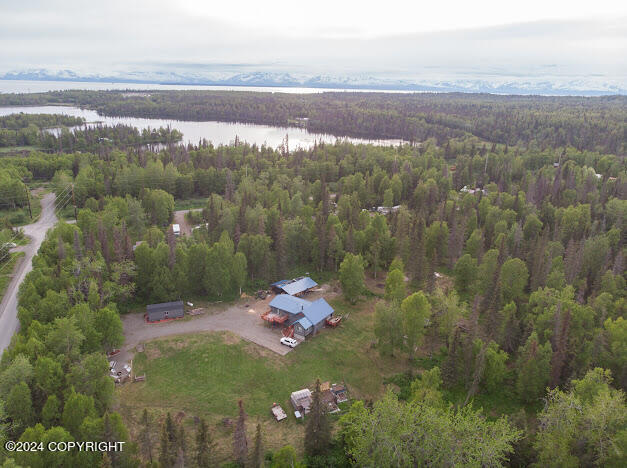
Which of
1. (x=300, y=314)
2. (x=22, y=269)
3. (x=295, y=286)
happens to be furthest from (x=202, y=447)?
(x=22, y=269)

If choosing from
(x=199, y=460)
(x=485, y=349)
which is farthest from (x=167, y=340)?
(x=485, y=349)

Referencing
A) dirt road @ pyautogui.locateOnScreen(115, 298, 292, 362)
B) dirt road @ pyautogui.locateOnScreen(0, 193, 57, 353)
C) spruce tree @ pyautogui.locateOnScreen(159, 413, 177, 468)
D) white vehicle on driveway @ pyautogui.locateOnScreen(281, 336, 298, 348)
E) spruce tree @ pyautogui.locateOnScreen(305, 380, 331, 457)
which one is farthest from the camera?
dirt road @ pyautogui.locateOnScreen(115, 298, 292, 362)

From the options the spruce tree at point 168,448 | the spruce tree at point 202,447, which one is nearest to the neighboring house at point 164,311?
the spruce tree at point 168,448

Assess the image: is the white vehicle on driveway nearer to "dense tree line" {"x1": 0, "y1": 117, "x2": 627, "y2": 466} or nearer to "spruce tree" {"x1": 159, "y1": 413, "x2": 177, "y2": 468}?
"dense tree line" {"x1": 0, "y1": 117, "x2": 627, "y2": 466}

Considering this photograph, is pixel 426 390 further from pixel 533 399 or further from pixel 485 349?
pixel 533 399

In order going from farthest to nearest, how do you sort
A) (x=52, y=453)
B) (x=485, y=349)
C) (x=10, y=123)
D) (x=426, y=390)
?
(x=10, y=123)
(x=485, y=349)
(x=426, y=390)
(x=52, y=453)

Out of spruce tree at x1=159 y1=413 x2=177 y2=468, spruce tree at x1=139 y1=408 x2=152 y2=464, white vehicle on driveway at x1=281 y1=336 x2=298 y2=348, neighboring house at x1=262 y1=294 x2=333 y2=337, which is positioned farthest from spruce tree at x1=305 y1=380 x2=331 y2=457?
neighboring house at x1=262 y1=294 x2=333 y2=337
